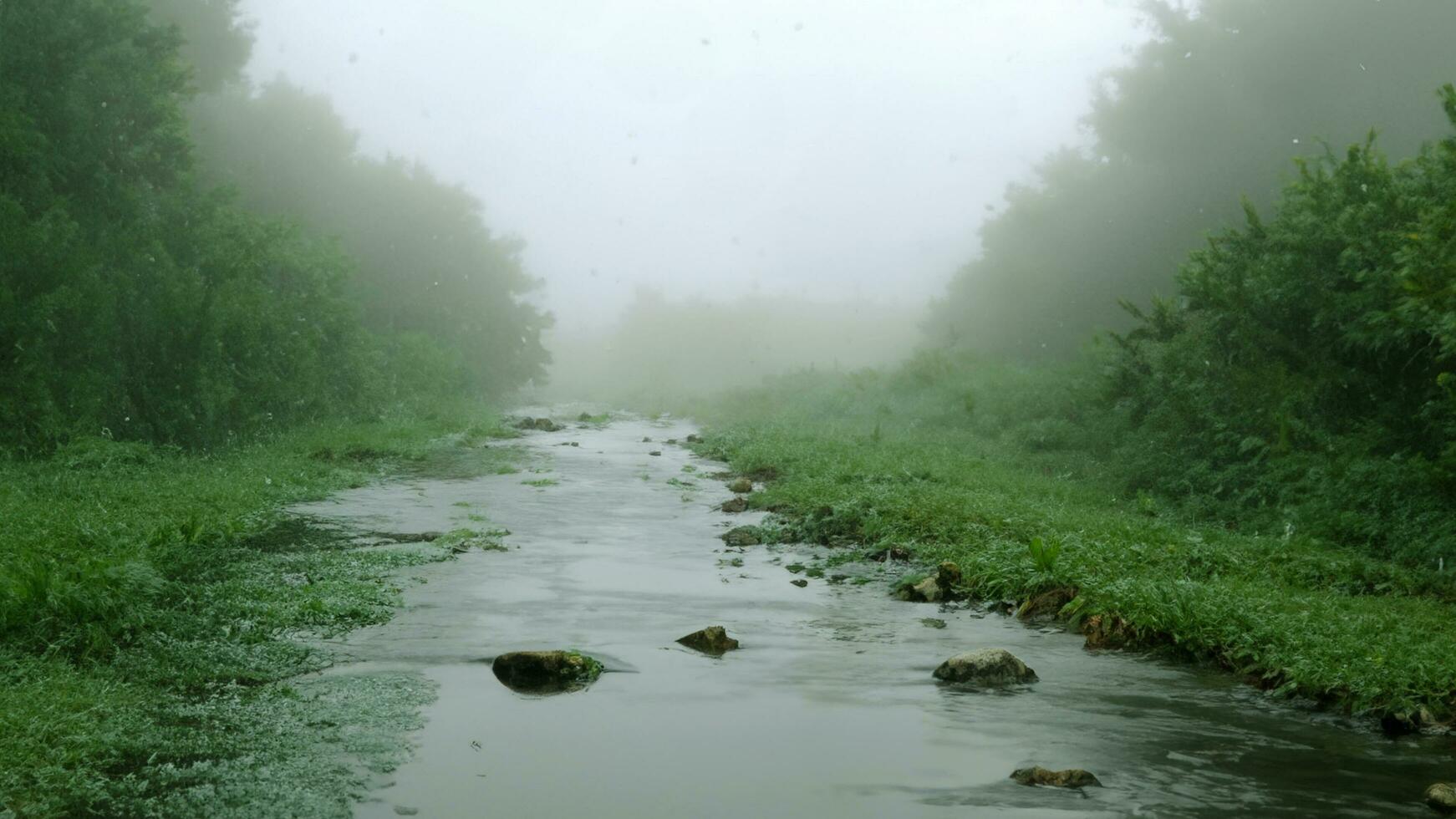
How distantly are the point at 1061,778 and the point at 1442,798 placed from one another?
5.98ft

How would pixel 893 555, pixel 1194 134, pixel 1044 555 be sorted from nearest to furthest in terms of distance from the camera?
pixel 1044 555
pixel 893 555
pixel 1194 134

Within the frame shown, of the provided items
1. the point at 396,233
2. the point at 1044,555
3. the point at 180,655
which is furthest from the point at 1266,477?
the point at 396,233

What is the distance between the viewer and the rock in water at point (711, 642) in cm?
873

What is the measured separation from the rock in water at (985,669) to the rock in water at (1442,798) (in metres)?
2.68

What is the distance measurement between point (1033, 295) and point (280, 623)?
3533 centimetres

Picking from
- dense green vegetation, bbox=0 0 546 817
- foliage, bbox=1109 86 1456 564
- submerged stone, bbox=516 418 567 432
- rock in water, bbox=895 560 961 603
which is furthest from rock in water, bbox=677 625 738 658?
submerged stone, bbox=516 418 567 432

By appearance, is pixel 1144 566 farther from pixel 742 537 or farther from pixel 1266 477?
pixel 742 537

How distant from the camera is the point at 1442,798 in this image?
5.69 meters

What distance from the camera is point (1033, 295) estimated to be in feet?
133

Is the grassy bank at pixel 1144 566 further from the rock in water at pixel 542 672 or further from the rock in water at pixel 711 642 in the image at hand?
the rock in water at pixel 542 672

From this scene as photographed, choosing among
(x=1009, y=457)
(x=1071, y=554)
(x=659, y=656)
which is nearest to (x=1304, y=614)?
(x=1071, y=554)

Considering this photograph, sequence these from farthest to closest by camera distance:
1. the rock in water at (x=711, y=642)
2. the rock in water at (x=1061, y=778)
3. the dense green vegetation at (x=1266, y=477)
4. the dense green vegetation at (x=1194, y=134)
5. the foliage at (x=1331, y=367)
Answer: the dense green vegetation at (x=1194, y=134) → the foliage at (x=1331, y=367) → the dense green vegetation at (x=1266, y=477) → the rock in water at (x=711, y=642) → the rock in water at (x=1061, y=778)

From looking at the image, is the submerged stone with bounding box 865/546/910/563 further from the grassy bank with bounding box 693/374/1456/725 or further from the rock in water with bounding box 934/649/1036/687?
the rock in water with bounding box 934/649/1036/687

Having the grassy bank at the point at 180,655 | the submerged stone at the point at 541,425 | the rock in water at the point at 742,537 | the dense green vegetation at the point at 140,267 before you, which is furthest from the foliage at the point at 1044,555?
the submerged stone at the point at 541,425
